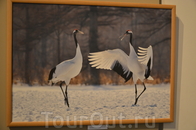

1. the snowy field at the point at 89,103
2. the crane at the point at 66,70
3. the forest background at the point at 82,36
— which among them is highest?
the forest background at the point at 82,36

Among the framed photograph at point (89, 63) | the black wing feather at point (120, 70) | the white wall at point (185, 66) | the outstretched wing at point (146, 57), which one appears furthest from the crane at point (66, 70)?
the white wall at point (185, 66)

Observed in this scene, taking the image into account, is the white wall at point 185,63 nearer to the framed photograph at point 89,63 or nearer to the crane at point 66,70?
the framed photograph at point 89,63

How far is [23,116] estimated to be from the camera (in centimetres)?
100

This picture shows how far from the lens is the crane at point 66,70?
1.02 metres

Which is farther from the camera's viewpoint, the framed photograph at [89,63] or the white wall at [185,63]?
the white wall at [185,63]

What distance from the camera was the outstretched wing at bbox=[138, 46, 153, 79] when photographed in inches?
42.0

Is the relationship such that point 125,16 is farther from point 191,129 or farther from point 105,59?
point 191,129

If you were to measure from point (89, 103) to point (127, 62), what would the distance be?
0.35 m

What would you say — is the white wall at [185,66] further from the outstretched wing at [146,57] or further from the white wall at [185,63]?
the outstretched wing at [146,57]

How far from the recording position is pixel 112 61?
1.05 m

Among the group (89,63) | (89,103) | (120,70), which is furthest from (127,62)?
(89,103)

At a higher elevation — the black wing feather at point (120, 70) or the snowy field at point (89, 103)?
the black wing feather at point (120, 70)

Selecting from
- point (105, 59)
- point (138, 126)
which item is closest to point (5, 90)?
point (105, 59)

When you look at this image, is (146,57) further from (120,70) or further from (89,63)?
(89,63)
